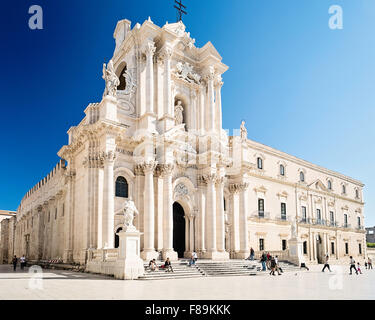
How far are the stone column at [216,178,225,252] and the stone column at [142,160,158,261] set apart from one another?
600 centimetres

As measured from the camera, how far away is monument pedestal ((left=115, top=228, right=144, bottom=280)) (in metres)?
16.6

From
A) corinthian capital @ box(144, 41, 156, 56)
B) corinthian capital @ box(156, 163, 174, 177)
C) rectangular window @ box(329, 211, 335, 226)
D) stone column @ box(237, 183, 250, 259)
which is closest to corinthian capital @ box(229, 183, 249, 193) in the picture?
stone column @ box(237, 183, 250, 259)

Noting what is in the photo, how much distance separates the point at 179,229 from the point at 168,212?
11.5 feet

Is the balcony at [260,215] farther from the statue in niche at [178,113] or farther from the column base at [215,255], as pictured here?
the statue in niche at [178,113]

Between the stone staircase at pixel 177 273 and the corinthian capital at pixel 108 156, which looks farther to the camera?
the corinthian capital at pixel 108 156

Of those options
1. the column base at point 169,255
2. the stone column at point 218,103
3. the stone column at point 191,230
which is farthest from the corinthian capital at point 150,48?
the column base at point 169,255

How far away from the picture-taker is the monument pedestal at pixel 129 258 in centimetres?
1664

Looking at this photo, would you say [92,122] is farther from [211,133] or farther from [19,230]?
[19,230]

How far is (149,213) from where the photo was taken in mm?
22375

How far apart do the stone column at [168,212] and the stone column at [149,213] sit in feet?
2.67
